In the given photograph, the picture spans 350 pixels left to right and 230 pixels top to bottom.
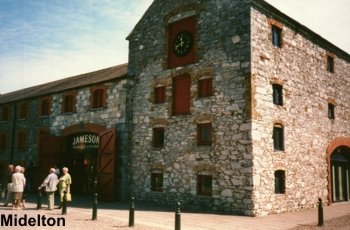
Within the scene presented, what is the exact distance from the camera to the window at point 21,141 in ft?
85.8

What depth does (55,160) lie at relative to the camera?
74.1 feet

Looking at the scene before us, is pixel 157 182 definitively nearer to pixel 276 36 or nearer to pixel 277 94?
pixel 277 94

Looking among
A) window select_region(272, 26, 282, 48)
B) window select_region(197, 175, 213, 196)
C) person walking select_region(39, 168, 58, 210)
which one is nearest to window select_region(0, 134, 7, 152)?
person walking select_region(39, 168, 58, 210)

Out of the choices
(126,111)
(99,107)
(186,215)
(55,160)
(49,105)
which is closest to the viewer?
(186,215)

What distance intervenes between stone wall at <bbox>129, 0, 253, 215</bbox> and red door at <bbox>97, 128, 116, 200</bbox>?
1.18 metres

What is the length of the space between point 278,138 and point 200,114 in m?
3.74

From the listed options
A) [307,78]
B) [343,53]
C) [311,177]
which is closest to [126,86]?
[307,78]

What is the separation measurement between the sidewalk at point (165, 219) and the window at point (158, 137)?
3463mm

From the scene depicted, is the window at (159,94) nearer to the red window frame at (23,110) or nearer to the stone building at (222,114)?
the stone building at (222,114)

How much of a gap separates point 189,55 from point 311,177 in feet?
28.6

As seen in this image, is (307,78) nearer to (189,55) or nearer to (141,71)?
(189,55)

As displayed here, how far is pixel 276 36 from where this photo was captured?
54.9 feet

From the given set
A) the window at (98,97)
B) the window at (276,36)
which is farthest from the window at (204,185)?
the window at (98,97)

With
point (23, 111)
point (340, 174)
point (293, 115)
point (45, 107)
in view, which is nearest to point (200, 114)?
point (293, 115)
